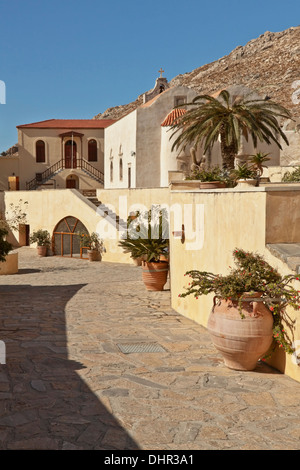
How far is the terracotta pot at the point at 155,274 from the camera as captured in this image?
15.4 metres

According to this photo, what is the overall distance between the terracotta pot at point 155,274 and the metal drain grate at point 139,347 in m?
6.77

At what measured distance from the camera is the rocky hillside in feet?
225

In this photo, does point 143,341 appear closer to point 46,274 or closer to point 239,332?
point 239,332

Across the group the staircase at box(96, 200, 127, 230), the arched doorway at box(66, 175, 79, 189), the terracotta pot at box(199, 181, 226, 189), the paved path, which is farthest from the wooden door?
the paved path

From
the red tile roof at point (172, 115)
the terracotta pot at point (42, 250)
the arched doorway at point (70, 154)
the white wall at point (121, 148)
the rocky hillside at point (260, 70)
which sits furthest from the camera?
the rocky hillside at point (260, 70)

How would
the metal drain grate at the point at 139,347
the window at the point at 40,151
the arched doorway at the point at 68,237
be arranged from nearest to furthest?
the metal drain grate at the point at 139,347, the arched doorway at the point at 68,237, the window at the point at 40,151

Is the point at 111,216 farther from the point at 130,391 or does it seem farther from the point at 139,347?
the point at 130,391

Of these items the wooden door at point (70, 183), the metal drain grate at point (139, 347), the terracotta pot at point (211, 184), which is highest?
the wooden door at point (70, 183)

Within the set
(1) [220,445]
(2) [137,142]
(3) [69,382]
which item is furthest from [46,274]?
(1) [220,445]

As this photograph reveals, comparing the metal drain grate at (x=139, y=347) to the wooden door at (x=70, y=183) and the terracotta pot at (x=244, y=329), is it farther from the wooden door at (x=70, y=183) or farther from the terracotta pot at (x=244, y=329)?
the wooden door at (x=70, y=183)

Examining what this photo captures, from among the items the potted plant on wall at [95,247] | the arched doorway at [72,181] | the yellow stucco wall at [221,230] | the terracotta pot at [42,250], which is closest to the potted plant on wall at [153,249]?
the yellow stucco wall at [221,230]

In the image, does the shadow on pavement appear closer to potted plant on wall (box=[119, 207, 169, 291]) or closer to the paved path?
the paved path

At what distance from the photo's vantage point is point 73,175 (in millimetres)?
43000

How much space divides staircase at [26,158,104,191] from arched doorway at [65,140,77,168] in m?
0.38
